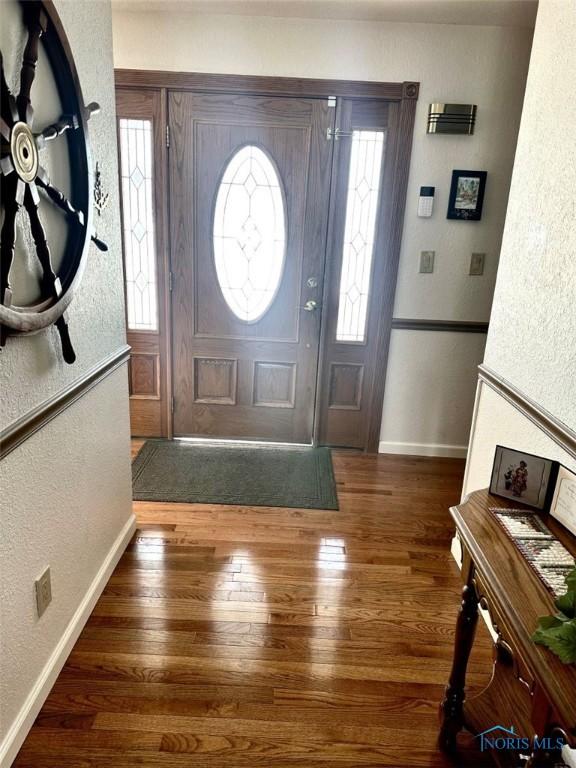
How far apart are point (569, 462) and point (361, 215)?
2095 millimetres

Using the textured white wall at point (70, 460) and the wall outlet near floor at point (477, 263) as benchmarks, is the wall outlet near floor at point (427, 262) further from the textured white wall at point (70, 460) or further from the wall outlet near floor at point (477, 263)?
the textured white wall at point (70, 460)

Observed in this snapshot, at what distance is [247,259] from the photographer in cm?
312

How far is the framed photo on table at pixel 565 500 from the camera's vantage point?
124 cm

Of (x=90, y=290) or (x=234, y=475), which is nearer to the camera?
(x=90, y=290)

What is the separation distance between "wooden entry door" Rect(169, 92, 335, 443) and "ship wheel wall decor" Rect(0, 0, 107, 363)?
1.41m

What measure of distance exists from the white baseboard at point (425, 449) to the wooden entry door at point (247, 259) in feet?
1.82

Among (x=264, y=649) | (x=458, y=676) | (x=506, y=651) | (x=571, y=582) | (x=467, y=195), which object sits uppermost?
(x=467, y=195)

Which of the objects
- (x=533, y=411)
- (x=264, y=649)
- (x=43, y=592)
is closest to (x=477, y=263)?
(x=533, y=411)

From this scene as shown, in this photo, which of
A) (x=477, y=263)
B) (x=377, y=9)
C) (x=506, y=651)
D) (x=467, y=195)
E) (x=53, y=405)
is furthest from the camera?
(x=477, y=263)

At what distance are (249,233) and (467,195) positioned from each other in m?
1.30

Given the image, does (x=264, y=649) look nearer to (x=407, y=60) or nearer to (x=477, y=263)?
(x=477, y=263)

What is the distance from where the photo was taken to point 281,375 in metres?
3.33

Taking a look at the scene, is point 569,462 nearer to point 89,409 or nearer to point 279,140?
point 89,409

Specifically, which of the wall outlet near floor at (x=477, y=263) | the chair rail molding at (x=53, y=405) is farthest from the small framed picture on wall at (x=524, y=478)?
the wall outlet near floor at (x=477, y=263)
